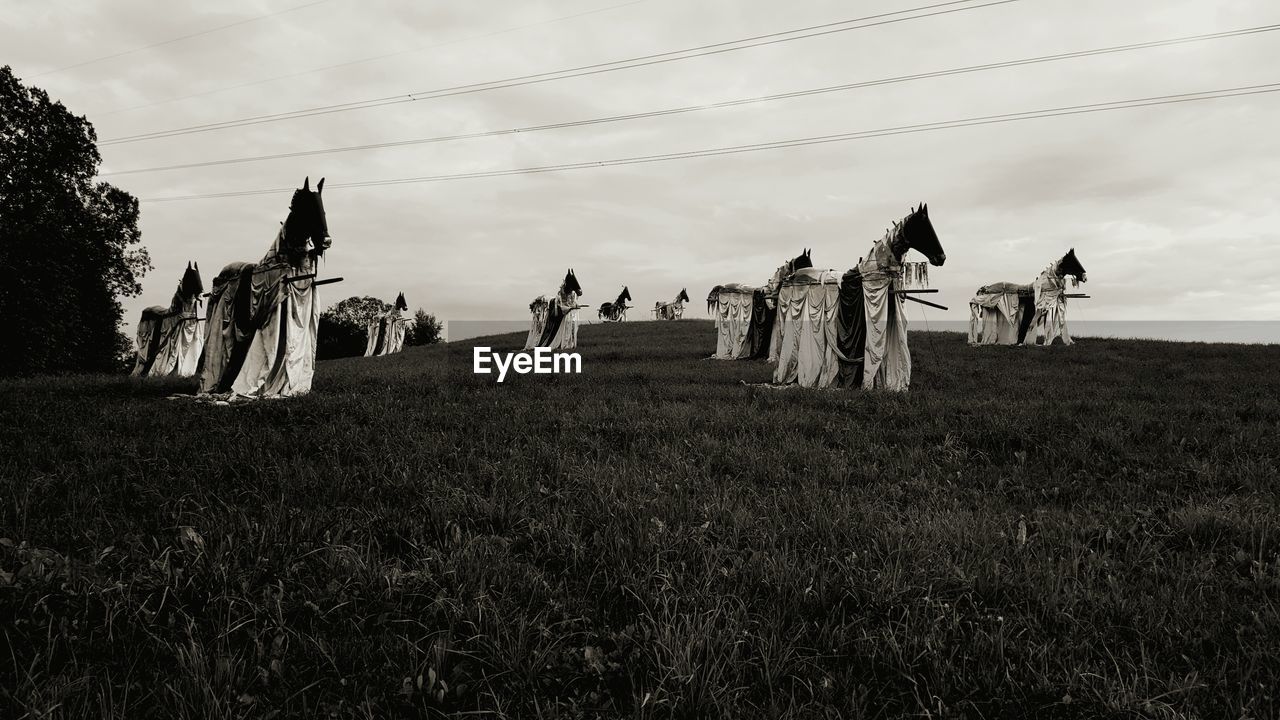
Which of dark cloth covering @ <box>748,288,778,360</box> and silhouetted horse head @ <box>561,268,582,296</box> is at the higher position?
silhouetted horse head @ <box>561,268,582,296</box>

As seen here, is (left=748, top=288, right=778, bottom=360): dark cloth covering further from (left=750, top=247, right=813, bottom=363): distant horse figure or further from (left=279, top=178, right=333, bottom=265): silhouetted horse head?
(left=279, top=178, right=333, bottom=265): silhouetted horse head

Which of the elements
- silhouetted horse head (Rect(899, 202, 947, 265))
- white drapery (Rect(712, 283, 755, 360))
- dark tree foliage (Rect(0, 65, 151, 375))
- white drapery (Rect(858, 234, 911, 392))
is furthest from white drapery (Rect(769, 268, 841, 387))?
dark tree foliage (Rect(0, 65, 151, 375))

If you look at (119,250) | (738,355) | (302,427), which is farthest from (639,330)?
(302,427)

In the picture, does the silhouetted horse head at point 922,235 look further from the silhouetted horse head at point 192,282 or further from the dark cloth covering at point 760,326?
the silhouetted horse head at point 192,282

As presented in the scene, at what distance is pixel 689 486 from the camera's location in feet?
14.5

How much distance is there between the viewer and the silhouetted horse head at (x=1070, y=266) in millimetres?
22484

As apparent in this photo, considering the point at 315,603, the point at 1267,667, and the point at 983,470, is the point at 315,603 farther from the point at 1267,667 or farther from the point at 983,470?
the point at 983,470

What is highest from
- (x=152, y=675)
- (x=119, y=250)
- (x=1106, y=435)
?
(x=119, y=250)

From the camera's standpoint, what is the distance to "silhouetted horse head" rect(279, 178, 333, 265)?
974 centimetres

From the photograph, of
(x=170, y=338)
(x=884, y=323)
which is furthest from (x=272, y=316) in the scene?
(x=170, y=338)

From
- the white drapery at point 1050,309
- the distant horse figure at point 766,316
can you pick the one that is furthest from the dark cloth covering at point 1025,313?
the distant horse figure at point 766,316

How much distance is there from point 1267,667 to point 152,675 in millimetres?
4367

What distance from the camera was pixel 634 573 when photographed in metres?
2.88

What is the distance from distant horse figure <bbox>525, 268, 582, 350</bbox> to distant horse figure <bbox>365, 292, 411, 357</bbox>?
56.4 ft
